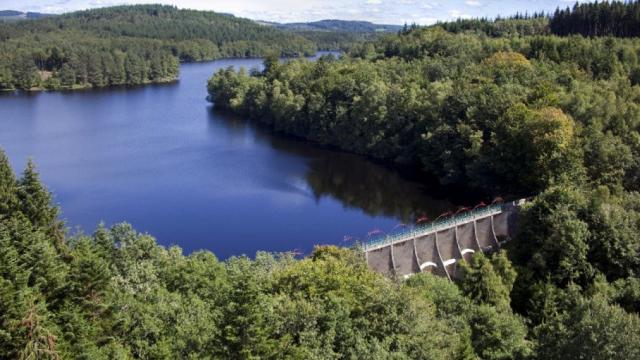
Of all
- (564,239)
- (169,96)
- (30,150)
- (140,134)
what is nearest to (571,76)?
(564,239)

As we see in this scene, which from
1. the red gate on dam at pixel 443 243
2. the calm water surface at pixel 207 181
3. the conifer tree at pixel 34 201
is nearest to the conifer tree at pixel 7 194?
the conifer tree at pixel 34 201

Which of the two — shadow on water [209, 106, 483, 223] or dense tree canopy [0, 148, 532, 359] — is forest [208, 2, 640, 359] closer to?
shadow on water [209, 106, 483, 223]

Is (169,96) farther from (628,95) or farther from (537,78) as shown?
(628,95)

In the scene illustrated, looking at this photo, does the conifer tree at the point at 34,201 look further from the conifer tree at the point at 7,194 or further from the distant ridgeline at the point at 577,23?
the distant ridgeline at the point at 577,23

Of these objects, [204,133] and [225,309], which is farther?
[204,133]

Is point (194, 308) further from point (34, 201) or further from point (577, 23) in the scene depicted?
point (577, 23)
